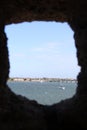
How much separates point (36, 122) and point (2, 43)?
186 centimetres

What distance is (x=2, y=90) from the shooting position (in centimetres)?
889

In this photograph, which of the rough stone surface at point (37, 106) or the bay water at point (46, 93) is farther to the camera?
the bay water at point (46, 93)

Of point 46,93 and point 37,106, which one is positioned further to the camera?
point 46,93

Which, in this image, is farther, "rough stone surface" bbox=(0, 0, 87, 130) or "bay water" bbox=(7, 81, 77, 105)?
"bay water" bbox=(7, 81, 77, 105)

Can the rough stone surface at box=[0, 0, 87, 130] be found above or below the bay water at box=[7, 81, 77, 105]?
above

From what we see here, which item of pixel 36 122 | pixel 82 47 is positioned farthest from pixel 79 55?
pixel 36 122

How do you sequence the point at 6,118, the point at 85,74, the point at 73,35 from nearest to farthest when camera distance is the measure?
the point at 6,118 → the point at 85,74 → the point at 73,35

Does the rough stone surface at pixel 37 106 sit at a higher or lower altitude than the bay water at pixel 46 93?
higher

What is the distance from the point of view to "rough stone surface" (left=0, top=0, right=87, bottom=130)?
29.2ft

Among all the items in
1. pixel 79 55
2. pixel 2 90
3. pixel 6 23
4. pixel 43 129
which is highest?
pixel 6 23

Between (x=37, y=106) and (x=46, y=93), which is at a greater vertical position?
(x=37, y=106)

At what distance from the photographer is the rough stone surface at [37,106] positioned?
29.2 ft

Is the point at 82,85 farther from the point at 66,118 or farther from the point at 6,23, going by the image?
the point at 6,23

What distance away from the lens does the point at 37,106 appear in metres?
10.3
